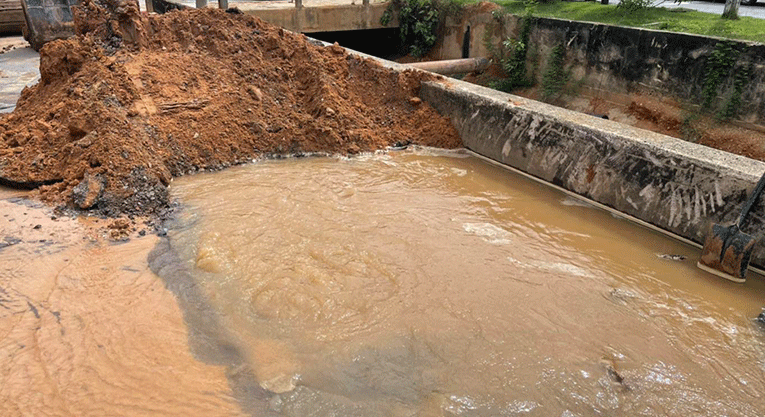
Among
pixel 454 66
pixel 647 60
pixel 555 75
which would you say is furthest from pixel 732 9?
pixel 454 66

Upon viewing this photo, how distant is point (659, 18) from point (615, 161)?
477 centimetres

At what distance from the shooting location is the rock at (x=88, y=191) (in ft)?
16.4

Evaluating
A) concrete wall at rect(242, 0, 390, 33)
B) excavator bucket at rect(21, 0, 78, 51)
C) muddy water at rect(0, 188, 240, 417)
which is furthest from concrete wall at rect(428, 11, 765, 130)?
excavator bucket at rect(21, 0, 78, 51)

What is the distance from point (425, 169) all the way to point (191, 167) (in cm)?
275

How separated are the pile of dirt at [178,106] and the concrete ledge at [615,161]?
577 millimetres

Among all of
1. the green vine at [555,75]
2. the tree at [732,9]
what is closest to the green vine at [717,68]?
the tree at [732,9]

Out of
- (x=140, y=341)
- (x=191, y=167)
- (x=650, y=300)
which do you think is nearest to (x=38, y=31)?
(x=191, y=167)

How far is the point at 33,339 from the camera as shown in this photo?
135 inches

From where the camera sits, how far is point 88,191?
16.6ft

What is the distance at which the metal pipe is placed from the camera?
8.74 metres

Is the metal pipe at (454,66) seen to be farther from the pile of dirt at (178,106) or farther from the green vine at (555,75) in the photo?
the pile of dirt at (178,106)

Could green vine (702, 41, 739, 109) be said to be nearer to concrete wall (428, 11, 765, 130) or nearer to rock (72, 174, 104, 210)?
concrete wall (428, 11, 765, 130)

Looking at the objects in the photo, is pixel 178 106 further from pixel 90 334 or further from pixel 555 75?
pixel 555 75

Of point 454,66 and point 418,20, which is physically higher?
point 418,20
